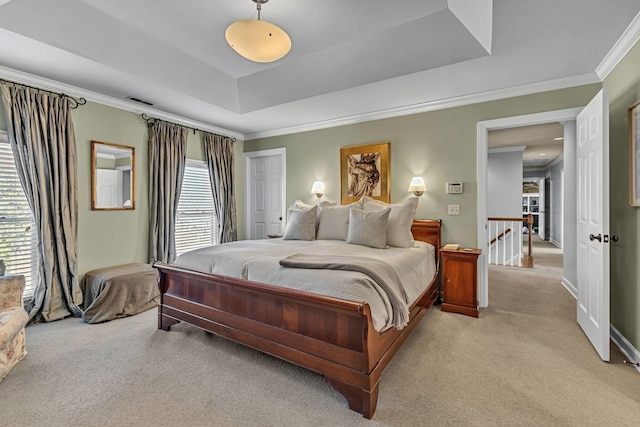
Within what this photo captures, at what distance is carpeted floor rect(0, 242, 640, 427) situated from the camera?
5.53 ft

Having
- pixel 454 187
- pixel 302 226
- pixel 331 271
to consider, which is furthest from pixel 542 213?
pixel 331 271

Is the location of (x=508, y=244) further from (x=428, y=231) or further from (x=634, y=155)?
(x=634, y=155)

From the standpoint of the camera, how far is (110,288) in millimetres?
3072

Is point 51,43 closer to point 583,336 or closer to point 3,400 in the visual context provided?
point 3,400

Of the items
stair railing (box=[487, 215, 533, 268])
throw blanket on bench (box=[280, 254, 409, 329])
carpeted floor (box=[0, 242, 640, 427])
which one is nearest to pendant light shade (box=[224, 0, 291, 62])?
throw blanket on bench (box=[280, 254, 409, 329])

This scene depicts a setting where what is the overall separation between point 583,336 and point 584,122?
1899 mm

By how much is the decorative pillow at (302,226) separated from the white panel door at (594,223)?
261 centimetres

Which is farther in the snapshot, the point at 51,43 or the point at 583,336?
the point at 583,336

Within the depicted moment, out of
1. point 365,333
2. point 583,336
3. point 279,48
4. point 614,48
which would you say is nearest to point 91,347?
point 365,333

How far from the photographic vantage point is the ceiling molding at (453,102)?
3.07 m

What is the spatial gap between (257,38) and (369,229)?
2.00 metres

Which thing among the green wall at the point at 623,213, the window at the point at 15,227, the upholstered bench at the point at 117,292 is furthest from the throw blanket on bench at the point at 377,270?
the window at the point at 15,227

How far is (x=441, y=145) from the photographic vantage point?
3.76 m

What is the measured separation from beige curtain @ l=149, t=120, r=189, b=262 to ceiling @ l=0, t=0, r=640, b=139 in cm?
38
